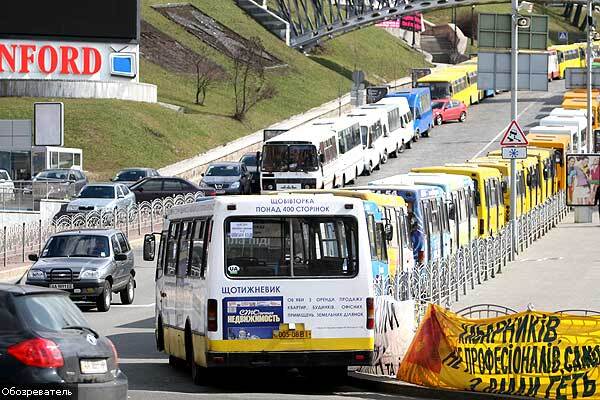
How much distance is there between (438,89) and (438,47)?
7006 centimetres

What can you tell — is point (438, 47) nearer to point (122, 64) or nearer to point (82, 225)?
point (122, 64)

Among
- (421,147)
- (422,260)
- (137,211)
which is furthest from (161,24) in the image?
(422,260)

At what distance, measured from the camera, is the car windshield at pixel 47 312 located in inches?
530

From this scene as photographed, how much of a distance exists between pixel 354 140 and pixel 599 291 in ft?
126

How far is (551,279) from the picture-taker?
114ft

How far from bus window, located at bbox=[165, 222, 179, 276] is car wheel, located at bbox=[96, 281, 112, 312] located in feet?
29.7

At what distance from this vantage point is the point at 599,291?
105 feet

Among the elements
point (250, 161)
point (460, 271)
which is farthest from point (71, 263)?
point (250, 161)

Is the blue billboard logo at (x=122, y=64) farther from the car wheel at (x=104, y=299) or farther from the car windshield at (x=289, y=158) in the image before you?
the car wheel at (x=104, y=299)

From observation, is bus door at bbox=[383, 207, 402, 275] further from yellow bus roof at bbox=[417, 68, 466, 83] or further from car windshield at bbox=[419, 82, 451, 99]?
yellow bus roof at bbox=[417, 68, 466, 83]

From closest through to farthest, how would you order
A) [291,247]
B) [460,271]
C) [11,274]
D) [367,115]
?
[291,247] < [460,271] < [11,274] < [367,115]

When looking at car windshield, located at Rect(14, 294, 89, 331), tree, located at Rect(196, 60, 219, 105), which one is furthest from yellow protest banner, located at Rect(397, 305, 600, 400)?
tree, located at Rect(196, 60, 219, 105)

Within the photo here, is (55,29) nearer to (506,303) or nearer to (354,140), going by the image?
(354,140)

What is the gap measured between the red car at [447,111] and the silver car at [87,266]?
63.2 metres
